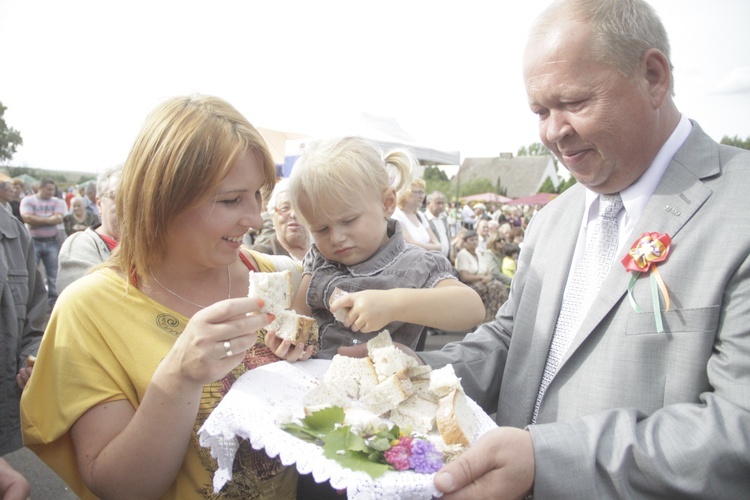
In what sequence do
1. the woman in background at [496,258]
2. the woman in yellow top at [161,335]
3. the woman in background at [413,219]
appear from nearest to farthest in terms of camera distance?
1. the woman in yellow top at [161,335]
2. the woman in background at [413,219]
3. the woman in background at [496,258]

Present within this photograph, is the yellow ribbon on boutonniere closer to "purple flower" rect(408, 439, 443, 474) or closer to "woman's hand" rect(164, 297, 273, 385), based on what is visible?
"purple flower" rect(408, 439, 443, 474)

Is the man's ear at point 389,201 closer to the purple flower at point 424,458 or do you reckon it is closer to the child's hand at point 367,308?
the child's hand at point 367,308

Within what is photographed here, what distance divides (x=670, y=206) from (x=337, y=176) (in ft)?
4.46

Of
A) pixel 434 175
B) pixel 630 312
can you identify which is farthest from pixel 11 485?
pixel 434 175

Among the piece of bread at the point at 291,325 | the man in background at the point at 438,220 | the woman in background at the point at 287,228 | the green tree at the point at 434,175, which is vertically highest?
the piece of bread at the point at 291,325

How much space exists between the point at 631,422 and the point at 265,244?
371 centimetres

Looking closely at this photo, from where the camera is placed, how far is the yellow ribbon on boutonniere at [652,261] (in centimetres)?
158

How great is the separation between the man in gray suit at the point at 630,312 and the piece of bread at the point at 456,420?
9 centimetres

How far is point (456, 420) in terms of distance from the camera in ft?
4.85

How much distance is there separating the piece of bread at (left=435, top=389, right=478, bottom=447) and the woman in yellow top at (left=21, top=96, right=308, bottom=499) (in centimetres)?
60

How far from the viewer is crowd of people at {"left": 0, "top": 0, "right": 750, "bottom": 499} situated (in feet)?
4.71

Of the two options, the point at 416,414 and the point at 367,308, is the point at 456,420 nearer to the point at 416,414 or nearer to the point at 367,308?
the point at 416,414

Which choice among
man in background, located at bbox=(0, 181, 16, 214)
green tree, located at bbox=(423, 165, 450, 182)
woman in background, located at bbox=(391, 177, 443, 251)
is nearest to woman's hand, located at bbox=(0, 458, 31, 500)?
woman in background, located at bbox=(391, 177, 443, 251)

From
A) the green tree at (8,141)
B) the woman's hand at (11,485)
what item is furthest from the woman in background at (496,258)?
the green tree at (8,141)
